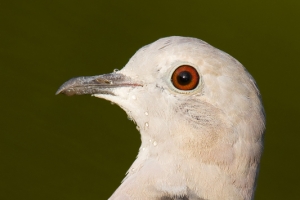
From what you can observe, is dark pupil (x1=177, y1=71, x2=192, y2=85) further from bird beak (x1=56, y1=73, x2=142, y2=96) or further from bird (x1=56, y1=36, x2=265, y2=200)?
bird beak (x1=56, y1=73, x2=142, y2=96)

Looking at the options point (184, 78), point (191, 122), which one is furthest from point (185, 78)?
point (191, 122)

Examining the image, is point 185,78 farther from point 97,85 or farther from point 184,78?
point 97,85

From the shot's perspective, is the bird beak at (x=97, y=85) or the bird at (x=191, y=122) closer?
the bird at (x=191, y=122)

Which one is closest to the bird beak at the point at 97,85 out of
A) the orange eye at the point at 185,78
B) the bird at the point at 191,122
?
the bird at the point at 191,122

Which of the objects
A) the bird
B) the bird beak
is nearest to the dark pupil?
the bird

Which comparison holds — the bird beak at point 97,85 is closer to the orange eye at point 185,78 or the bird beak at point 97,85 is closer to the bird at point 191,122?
the bird at point 191,122

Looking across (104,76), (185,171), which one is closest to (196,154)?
(185,171)

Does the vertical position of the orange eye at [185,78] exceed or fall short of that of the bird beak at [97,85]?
it exceeds it

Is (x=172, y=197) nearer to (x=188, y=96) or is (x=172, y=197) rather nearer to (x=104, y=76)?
(x=188, y=96)
